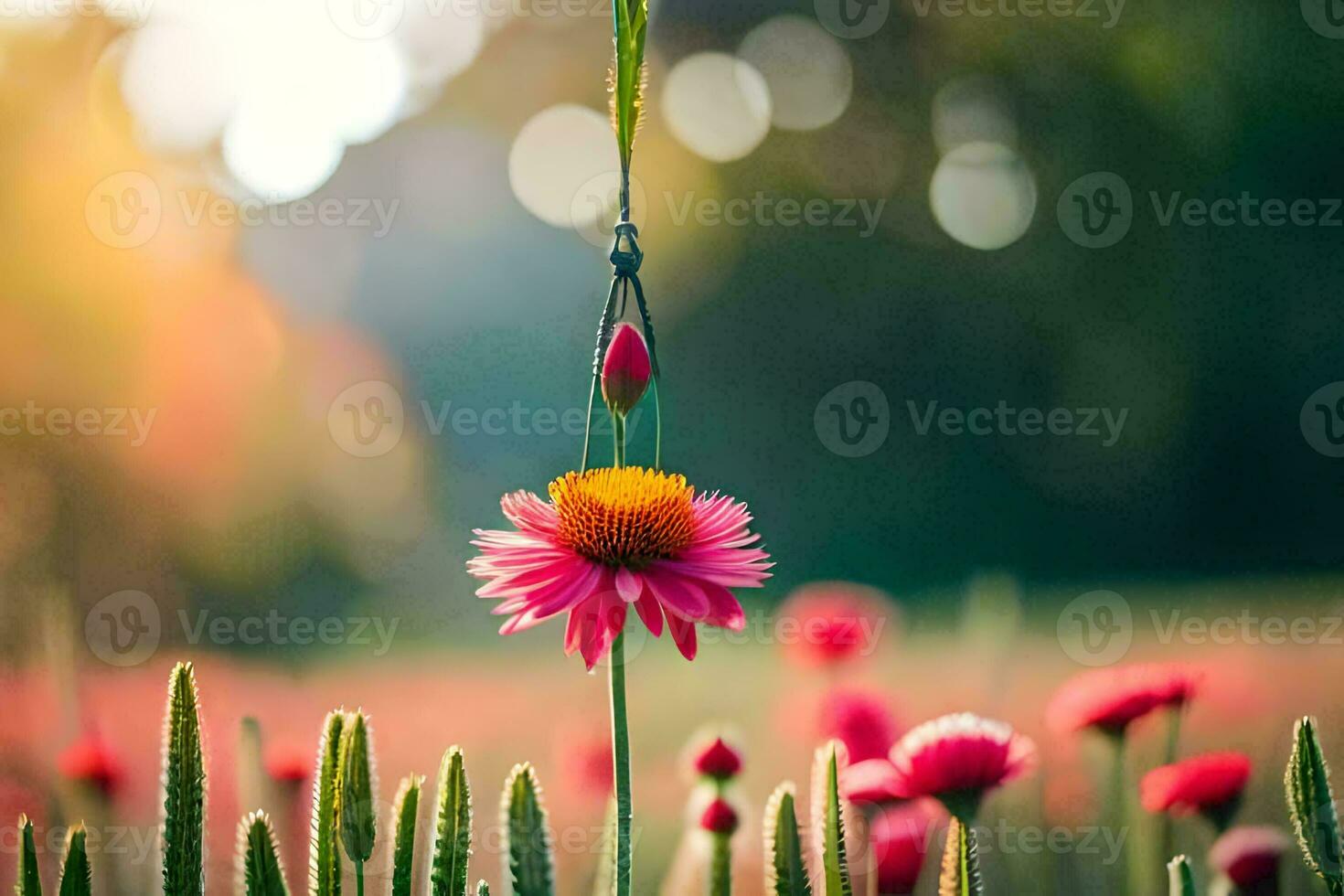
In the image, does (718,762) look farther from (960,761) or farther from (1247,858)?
(1247,858)

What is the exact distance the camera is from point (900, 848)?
3.21 ft

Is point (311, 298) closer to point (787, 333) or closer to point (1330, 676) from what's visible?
point (787, 333)

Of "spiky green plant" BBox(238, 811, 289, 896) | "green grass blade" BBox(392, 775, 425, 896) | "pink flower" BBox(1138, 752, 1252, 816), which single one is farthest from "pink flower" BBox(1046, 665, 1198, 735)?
"spiky green plant" BBox(238, 811, 289, 896)

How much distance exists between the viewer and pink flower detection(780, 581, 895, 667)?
60.0 inches

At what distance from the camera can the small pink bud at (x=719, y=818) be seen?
1.09 meters

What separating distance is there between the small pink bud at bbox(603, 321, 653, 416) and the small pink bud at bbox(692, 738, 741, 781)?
1.69ft

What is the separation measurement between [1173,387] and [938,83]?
1546 millimetres

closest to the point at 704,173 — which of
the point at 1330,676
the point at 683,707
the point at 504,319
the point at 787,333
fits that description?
the point at 787,333

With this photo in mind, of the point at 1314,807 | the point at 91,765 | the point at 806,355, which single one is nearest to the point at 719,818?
the point at 1314,807

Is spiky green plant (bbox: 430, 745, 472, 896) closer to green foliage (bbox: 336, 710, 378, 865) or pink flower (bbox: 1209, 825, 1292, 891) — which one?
green foliage (bbox: 336, 710, 378, 865)

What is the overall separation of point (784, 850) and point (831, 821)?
0.05 metres

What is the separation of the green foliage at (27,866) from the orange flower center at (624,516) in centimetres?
50

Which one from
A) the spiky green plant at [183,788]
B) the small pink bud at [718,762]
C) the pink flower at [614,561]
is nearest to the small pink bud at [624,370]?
the pink flower at [614,561]

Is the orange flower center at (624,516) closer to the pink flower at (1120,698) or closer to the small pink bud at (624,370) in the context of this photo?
the small pink bud at (624,370)
